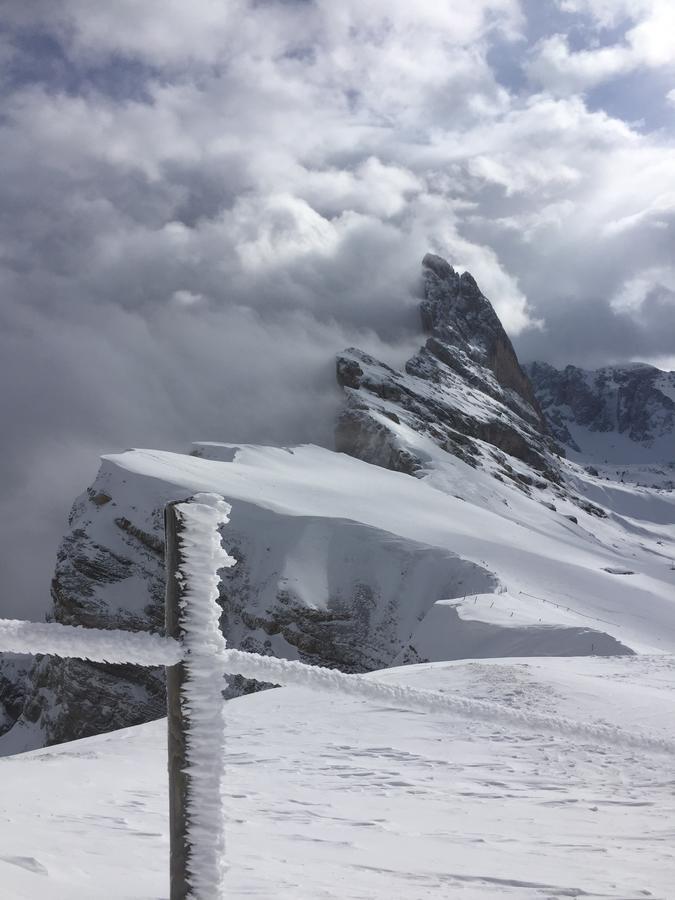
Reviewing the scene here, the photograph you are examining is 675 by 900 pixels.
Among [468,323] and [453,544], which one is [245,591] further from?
[468,323]

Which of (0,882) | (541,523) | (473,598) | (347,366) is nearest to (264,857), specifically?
(0,882)

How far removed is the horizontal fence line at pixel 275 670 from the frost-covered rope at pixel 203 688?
3.5 inches

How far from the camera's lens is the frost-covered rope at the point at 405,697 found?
3250 millimetres

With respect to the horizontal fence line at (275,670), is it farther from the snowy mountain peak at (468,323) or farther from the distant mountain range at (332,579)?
the snowy mountain peak at (468,323)

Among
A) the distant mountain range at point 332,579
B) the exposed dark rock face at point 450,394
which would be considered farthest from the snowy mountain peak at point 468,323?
the distant mountain range at point 332,579

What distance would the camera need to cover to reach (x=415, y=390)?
11044cm

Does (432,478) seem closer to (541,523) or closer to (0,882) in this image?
(541,523)

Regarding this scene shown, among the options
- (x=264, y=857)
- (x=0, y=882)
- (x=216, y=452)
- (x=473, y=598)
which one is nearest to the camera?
(x=0, y=882)

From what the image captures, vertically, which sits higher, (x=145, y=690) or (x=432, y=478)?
(x=432, y=478)

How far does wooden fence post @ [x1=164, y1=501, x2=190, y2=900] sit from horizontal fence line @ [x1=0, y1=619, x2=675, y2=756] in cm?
9

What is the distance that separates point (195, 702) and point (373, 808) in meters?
4.17

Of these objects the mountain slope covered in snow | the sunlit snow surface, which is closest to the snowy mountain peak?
the mountain slope covered in snow

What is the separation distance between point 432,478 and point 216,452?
21.8 metres

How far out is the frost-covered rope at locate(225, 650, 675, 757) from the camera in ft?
10.7
